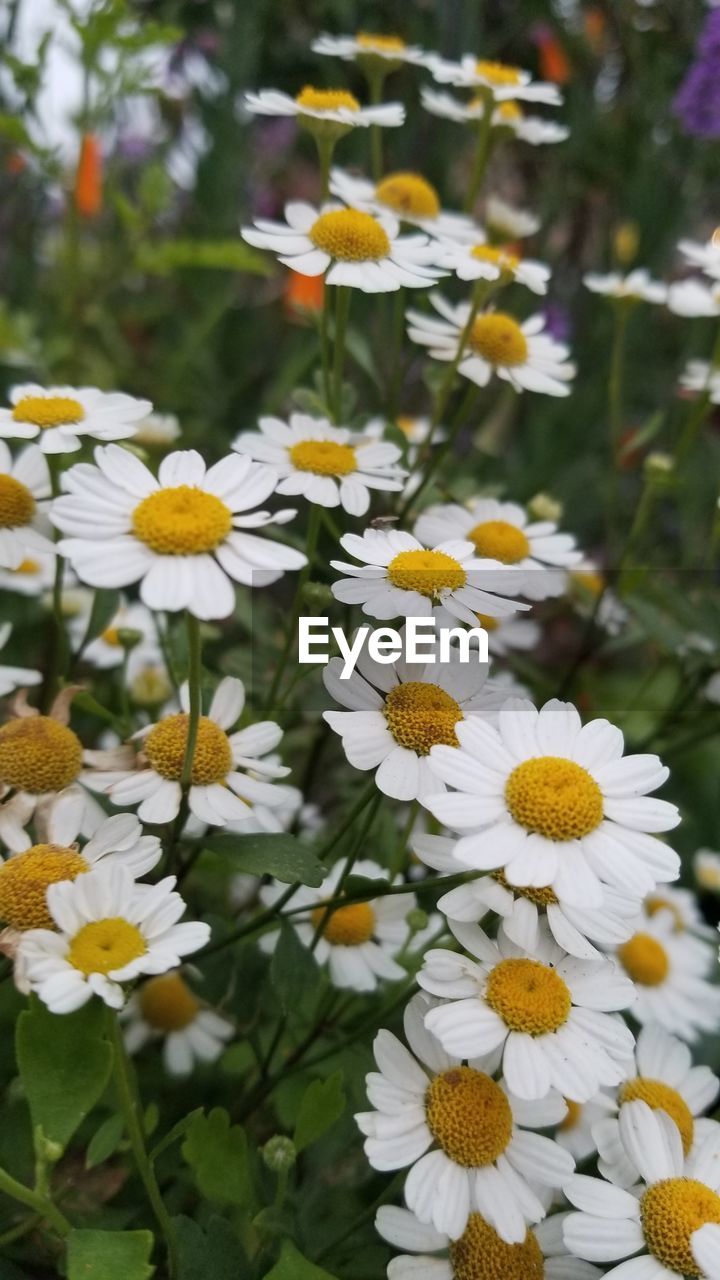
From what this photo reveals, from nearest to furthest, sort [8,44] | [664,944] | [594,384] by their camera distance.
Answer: [664,944], [8,44], [594,384]

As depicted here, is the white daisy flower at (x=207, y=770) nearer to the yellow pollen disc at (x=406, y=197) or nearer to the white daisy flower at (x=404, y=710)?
the white daisy flower at (x=404, y=710)

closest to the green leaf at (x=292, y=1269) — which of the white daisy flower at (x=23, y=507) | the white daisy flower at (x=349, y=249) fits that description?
the white daisy flower at (x=23, y=507)

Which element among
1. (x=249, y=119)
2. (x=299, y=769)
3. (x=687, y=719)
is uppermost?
(x=249, y=119)

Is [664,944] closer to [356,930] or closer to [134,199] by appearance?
[356,930]

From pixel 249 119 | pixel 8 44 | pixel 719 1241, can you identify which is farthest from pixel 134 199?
pixel 719 1241

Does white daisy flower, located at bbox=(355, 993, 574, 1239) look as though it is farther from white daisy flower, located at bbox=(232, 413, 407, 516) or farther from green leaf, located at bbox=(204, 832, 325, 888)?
white daisy flower, located at bbox=(232, 413, 407, 516)

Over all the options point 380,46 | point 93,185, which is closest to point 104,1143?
point 380,46
